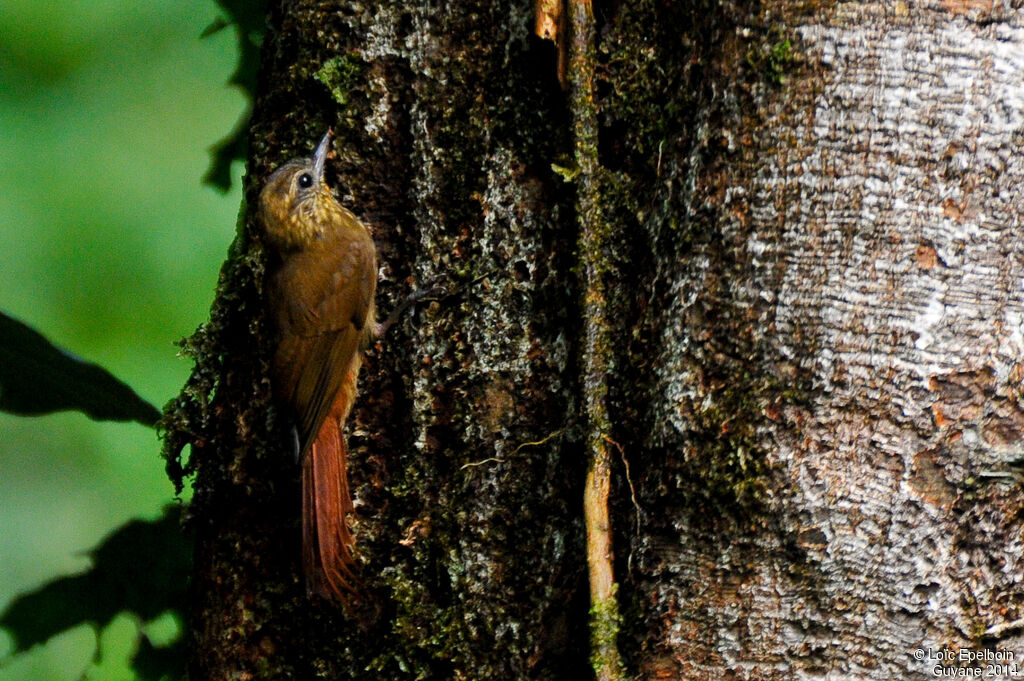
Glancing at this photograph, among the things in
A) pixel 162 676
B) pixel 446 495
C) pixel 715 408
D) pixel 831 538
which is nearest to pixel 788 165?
pixel 715 408

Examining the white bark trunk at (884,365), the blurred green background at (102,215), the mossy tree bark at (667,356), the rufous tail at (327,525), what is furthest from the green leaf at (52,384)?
the white bark trunk at (884,365)

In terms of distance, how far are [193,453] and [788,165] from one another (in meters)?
1.39

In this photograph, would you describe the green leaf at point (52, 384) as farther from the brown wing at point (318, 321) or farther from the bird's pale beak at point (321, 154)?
the bird's pale beak at point (321, 154)

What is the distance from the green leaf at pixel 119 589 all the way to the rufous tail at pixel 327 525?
0.53 m

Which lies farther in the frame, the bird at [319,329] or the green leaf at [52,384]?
the green leaf at [52,384]

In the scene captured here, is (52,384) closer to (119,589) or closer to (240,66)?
(119,589)

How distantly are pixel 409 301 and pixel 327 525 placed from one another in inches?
17.9

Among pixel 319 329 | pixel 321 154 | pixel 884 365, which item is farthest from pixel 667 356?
pixel 319 329

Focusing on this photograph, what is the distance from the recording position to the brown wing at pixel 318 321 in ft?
6.85

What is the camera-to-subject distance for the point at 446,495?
1.76 m

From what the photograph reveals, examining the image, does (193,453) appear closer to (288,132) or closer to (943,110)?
(288,132)

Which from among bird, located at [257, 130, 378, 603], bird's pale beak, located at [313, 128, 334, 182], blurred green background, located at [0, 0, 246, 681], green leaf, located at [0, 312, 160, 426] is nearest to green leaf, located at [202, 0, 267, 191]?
blurred green background, located at [0, 0, 246, 681]

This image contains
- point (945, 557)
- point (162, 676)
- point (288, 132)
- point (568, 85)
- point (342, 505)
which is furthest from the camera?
point (162, 676)

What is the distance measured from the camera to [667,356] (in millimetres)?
1540
